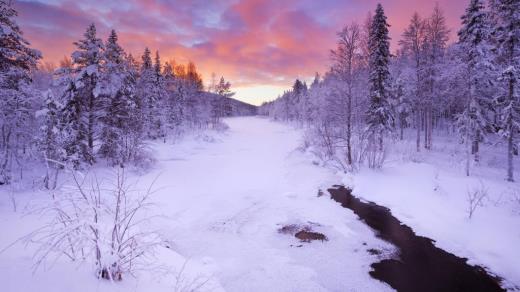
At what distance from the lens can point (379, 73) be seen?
22781 mm

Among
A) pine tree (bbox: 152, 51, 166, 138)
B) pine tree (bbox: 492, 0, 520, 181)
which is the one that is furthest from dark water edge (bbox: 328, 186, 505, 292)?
pine tree (bbox: 152, 51, 166, 138)

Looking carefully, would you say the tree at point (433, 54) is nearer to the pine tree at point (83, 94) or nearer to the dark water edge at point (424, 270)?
the dark water edge at point (424, 270)

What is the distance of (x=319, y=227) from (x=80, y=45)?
1647 cm

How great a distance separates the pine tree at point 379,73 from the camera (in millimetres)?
22609

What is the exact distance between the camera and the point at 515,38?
15.9m

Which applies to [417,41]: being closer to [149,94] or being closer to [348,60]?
[348,60]

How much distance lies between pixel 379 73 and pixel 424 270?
20.4 metres

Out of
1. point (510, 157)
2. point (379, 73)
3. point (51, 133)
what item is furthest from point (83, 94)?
point (510, 157)

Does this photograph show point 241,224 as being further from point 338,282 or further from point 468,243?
point 468,243

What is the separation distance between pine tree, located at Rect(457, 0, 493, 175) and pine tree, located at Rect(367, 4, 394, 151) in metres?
5.44

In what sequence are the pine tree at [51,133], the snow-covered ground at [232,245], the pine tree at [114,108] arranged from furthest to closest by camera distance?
the pine tree at [114,108]
the pine tree at [51,133]
the snow-covered ground at [232,245]

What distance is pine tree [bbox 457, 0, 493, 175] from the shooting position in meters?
18.8

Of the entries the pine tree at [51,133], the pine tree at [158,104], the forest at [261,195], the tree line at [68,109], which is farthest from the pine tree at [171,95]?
the pine tree at [51,133]

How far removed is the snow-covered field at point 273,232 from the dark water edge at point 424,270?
11.3 inches
